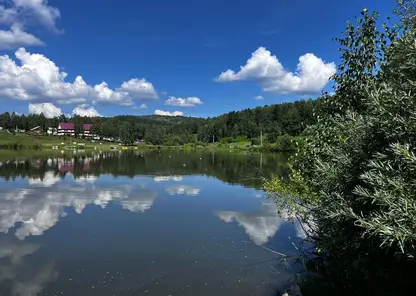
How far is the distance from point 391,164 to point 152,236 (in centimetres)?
1509

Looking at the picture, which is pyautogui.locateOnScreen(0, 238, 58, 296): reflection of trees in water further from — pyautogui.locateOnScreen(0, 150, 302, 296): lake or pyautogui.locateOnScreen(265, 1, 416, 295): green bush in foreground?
pyautogui.locateOnScreen(265, 1, 416, 295): green bush in foreground

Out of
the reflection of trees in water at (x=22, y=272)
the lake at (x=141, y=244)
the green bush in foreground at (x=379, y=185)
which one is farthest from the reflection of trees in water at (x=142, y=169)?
the green bush in foreground at (x=379, y=185)

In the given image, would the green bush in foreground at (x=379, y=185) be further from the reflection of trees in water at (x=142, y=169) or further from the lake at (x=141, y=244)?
the reflection of trees in water at (x=142, y=169)

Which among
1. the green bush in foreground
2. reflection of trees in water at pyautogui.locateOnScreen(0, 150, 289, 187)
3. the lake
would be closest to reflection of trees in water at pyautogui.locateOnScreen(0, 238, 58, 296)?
the lake

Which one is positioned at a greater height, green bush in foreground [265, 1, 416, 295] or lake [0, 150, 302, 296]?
green bush in foreground [265, 1, 416, 295]

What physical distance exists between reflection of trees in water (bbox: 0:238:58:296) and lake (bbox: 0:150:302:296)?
37 mm

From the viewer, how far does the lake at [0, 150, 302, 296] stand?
12.1m

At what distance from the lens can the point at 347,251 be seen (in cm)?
687

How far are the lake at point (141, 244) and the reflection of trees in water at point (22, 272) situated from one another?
4 centimetres

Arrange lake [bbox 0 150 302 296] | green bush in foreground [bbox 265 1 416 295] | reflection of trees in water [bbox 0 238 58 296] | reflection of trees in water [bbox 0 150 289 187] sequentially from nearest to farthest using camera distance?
green bush in foreground [bbox 265 1 416 295], reflection of trees in water [bbox 0 238 58 296], lake [bbox 0 150 302 296], reflection of trees in water [bbox 0 150 289 187]

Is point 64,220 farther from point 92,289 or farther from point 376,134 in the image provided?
point 376,134

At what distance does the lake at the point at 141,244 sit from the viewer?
39.6 ft

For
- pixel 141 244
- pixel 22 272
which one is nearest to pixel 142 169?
pixel 141 244

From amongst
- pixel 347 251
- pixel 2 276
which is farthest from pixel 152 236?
pixel 347 251
